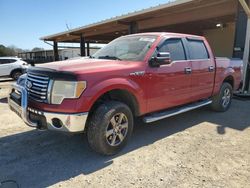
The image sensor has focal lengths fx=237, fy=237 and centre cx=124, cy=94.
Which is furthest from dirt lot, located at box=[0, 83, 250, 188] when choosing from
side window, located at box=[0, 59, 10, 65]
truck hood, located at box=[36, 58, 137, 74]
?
side window, located at box=[0, 59, 10, 65]

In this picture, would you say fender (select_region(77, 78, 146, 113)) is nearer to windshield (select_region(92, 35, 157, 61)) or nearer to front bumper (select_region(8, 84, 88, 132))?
front bumper (select_region(8, 84, 88, 132))

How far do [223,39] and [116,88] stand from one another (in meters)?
16.6

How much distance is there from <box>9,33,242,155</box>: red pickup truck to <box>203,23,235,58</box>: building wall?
13.4 metres

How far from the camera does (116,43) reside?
198 inches

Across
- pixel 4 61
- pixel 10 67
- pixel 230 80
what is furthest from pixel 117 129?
pixel 4 61

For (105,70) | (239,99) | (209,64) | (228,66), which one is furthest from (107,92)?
(239,99)

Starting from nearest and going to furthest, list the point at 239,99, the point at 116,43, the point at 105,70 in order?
the point at 105,70, the point at 116,43, the point at 239,99

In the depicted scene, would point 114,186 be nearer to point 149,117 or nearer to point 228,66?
point 149,117

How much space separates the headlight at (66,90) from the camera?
322cm

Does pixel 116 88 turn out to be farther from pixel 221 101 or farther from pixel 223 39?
pixel 223 39

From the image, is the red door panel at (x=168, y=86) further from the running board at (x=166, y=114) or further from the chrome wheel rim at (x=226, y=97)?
the chrome wheel rim at (x=226, y=97)

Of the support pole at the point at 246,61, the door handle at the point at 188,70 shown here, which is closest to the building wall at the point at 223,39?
the support pole at the point at 246,61

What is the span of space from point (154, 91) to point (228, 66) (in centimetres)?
305

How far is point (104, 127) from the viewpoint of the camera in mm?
3469
